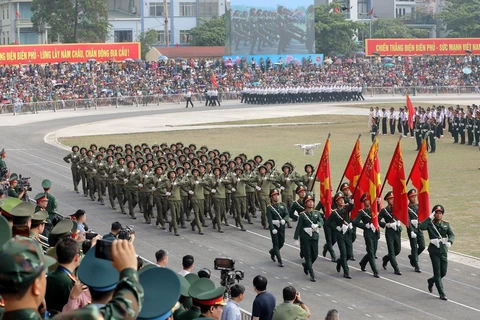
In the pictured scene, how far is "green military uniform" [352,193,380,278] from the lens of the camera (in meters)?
15.4

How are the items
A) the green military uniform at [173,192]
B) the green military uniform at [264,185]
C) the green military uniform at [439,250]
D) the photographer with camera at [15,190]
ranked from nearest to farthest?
the green military uniform at [439,250]
the photographer with camera at [15,190]
the green military uniform at [173,192]
the green military uniform at [264,185]

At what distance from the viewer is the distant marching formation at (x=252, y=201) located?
50.1 feet

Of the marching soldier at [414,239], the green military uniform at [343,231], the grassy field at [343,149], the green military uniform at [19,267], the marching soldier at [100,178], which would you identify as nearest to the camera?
the green military uniform at [19,267]

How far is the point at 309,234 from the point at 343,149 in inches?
761

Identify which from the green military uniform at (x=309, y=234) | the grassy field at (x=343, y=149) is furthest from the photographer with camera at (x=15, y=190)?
the grassy field at (x=343, y=149)

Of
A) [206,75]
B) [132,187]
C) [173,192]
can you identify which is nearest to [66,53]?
[206,75]

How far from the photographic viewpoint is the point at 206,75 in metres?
67.5

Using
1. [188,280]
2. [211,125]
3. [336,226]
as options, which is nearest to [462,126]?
[211,125]

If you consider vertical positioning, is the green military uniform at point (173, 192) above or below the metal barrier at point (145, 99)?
below

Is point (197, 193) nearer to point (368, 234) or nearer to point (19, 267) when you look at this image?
point (368, 234)

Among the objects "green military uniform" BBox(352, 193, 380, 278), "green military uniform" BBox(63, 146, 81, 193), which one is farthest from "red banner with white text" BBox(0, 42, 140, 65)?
"green military uniform" BBox(352, 193, 380, 278)

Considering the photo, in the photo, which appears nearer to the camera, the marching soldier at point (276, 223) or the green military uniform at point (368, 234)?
the green military uniform at point (368, 234)

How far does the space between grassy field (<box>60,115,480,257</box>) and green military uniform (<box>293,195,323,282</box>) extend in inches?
130

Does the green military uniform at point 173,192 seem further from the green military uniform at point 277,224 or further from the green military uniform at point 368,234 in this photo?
the green military uniform at point 368,234
